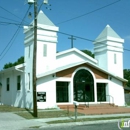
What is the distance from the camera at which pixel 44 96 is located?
24.2 m

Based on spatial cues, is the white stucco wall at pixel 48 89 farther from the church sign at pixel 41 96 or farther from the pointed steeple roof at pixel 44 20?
the pointed steeple roof at pixel 44 20

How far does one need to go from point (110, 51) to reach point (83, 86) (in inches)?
240

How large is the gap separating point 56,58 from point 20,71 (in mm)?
4049

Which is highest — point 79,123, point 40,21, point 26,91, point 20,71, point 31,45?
point 40,21

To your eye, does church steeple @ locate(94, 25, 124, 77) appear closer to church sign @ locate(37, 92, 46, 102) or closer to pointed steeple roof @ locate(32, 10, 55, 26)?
pointed steeple roof @ locate(32, 10, 55, 26)

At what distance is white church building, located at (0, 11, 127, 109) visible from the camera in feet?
81.3

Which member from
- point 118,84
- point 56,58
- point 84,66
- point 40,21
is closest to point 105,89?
point 118,84

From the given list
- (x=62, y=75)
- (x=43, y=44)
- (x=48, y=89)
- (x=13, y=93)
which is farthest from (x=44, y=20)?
(x=13, y=93)

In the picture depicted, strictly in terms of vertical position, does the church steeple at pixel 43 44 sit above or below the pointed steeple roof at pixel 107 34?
below

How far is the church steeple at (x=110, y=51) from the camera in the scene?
97.7 ft

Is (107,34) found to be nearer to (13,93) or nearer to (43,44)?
(43,44)

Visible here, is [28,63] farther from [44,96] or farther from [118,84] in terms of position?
[118,84]

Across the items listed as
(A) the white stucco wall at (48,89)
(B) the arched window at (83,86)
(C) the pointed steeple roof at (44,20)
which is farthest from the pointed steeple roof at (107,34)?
(A) the white stucco wall at (48,89)

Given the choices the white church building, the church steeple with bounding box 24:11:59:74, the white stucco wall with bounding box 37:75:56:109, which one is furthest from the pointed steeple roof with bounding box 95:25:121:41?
the white stucco wall with bounding box 37:75:56:109
